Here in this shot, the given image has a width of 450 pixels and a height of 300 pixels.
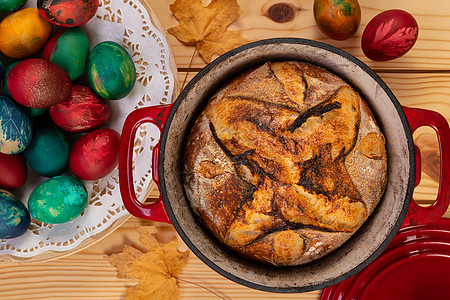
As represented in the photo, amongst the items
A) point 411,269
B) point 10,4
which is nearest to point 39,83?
point 10,4

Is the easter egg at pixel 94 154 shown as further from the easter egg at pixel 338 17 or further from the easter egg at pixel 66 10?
the easter egg at pixel 338 17

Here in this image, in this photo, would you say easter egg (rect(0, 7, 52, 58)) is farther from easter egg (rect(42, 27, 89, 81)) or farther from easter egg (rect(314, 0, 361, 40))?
easter egg (rect(314, 0, 361, 40))

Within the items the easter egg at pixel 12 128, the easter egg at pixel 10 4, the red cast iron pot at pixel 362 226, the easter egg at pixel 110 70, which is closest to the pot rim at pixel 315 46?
the red cast iron pot at pixel 362 226

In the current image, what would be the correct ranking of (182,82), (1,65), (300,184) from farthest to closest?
(182,82)
(1,65)
(300,184)

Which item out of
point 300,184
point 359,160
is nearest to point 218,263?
point 300,184

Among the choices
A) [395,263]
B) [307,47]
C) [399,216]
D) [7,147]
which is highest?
[307,47]

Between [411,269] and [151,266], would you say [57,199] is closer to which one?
[151,266]

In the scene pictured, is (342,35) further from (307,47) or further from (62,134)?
(62,134)
